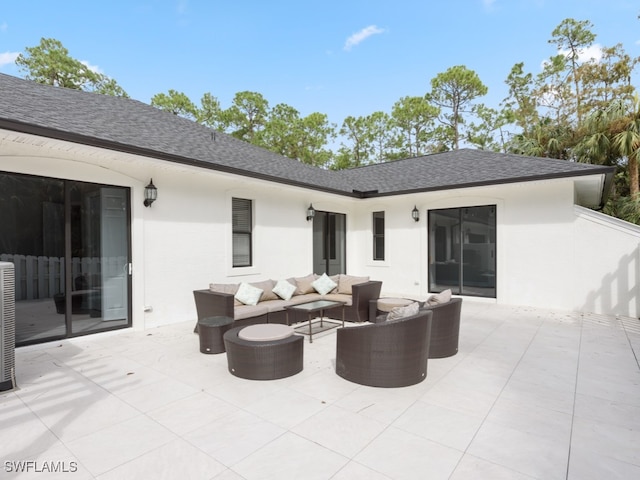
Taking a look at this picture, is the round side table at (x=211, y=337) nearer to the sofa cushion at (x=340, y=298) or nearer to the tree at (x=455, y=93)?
the sofa cushion at (x=340, y=298)

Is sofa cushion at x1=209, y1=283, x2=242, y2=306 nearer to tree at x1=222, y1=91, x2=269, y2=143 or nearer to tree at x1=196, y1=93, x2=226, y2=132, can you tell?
tree at x1=222, y1=91, x2=269, y2=143

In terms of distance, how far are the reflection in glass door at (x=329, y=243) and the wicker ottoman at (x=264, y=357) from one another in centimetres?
637

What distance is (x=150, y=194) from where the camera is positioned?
239 inches

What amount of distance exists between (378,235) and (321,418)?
860cm

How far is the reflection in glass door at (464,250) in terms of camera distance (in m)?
9.13

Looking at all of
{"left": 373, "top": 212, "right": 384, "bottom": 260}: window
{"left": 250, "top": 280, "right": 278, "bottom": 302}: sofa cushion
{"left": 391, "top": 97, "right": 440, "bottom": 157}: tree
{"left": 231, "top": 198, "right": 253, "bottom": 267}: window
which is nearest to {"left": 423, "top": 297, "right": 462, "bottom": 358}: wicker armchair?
{"left": 250, "top": 280, "right": 278, "bottom": 302}: sofa cushion

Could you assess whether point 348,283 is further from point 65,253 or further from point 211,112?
point 211,112

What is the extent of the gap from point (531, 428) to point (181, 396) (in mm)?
3274

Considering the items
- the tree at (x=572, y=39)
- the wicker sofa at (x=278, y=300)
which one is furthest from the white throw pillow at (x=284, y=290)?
the tree at (x=572, y=39)

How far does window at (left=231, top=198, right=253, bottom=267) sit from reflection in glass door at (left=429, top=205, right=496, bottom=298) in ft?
17.7

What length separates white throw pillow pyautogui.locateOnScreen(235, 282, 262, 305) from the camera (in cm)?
605

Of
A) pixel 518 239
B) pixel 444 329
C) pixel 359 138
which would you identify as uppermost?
pixel 359 138

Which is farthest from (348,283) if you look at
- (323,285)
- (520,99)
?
(520,99)

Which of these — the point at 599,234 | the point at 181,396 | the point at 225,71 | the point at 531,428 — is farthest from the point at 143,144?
the point at 225,71
